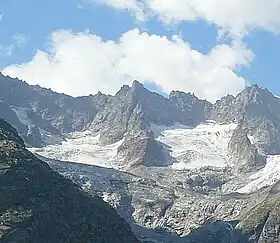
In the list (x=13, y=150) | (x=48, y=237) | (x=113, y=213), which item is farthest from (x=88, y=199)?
(x=48, y=237)

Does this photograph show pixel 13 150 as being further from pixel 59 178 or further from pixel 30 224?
pixel 30 224

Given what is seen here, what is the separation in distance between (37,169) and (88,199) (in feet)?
51.1

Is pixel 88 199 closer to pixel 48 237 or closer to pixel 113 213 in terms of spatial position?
pixel 113 213

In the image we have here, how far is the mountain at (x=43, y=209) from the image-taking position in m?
130

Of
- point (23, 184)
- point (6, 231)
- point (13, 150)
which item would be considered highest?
point (13, 150)

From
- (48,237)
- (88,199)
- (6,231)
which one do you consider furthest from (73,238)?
(88,199)

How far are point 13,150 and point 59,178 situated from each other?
10.7 m

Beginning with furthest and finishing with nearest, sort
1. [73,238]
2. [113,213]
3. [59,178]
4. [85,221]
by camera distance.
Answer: [113,213]
[59,178]
[85,221]
[73,238]

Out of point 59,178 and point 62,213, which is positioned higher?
point 59,178

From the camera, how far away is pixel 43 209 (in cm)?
13650

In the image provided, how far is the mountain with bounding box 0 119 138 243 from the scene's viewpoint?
428ft

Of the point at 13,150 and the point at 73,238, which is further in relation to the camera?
the point at 13,150

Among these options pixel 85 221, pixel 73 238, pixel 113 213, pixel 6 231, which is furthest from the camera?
pixel 113 213

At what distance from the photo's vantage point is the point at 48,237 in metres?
132
